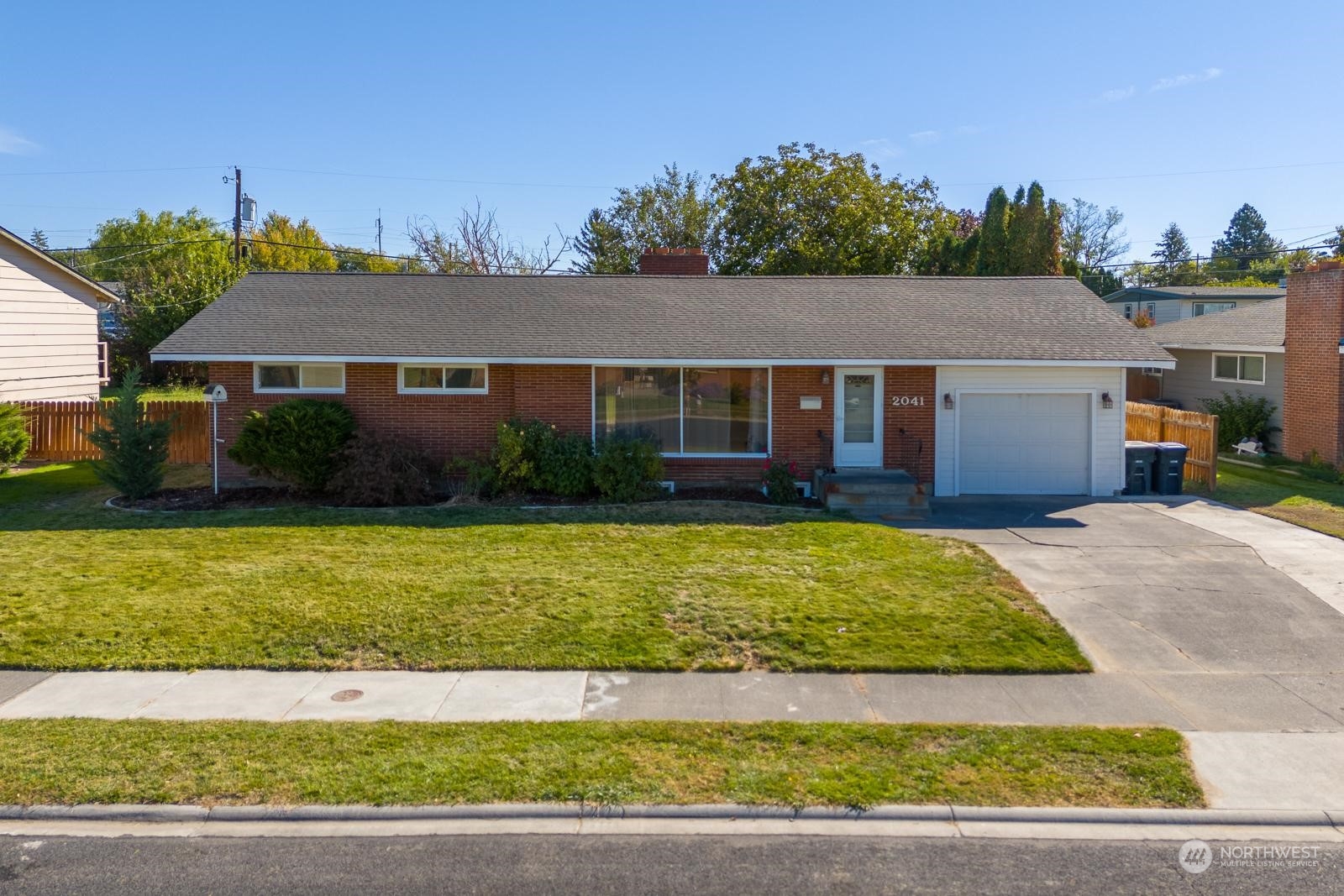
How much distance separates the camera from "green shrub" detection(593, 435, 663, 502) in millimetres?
16859

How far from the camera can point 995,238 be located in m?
35.3

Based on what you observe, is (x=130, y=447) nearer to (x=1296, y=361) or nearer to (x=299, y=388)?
(x=299, y=388)

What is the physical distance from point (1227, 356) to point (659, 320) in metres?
16.8

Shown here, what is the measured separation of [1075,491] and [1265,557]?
538cm

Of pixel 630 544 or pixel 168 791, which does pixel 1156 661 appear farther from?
pixel 168 791

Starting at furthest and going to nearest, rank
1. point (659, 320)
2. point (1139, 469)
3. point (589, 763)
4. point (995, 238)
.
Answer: point (995, 238) → point (659, 320) → point (1139, 469) → point (589, 763)

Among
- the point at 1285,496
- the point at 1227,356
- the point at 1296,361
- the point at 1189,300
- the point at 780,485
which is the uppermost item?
the point at 1189,300

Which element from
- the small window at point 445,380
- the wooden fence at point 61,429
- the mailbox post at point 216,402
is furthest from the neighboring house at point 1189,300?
the wooden fence at point 61,429

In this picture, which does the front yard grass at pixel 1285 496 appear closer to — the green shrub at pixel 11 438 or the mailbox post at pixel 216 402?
the mailbox post at pixel 216 402

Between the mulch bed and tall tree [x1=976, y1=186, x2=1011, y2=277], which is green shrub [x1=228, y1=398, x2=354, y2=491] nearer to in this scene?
the mulch bed

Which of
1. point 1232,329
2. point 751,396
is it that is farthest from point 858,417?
point 1232,329

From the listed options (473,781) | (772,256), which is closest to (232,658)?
(473,781)

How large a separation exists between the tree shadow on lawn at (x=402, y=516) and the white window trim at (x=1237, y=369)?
604 inches

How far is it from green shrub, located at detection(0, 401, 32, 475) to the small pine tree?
15.7 ft
